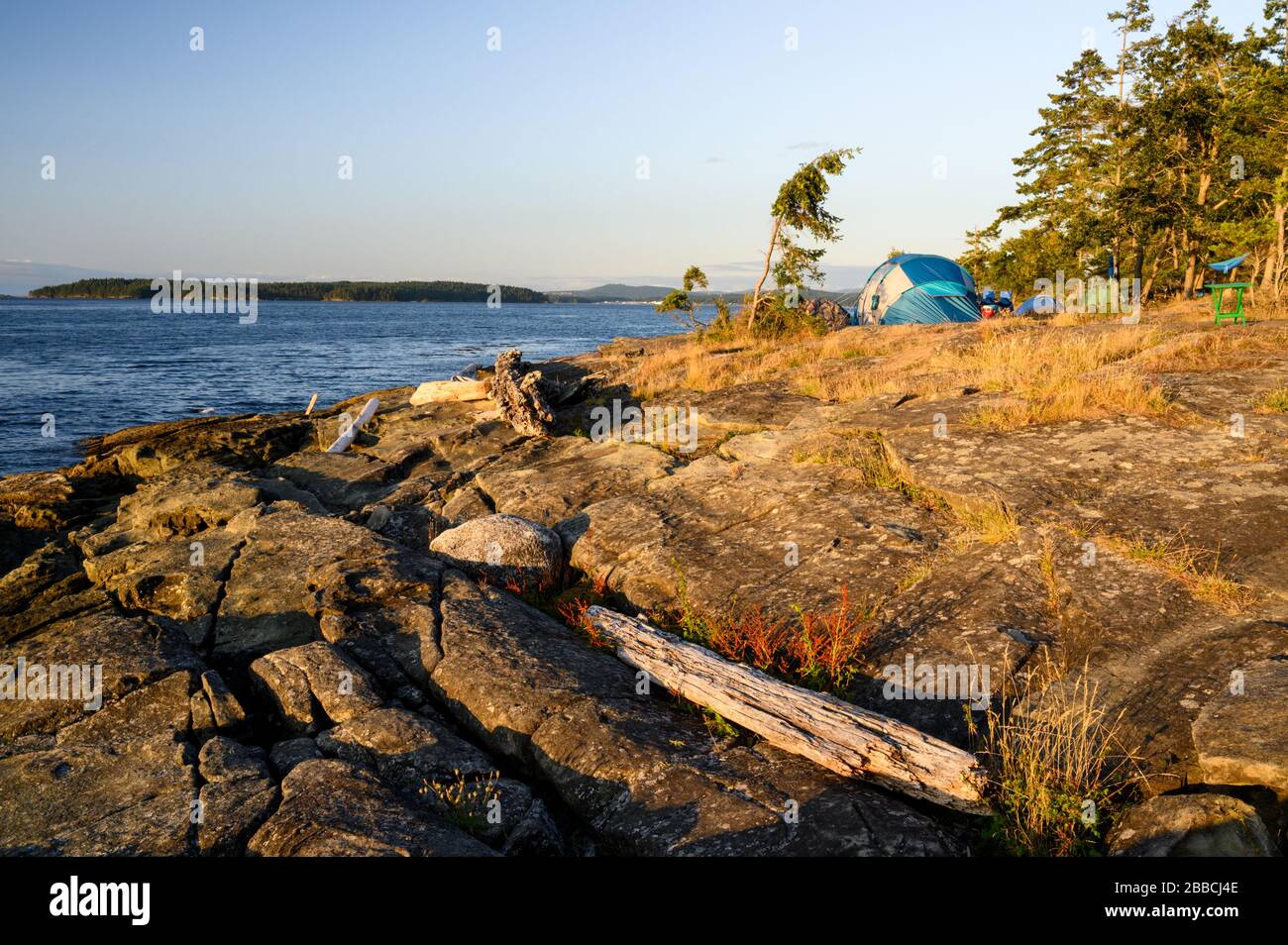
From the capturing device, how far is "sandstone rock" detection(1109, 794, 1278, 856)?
452 centimetres

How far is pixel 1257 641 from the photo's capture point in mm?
6215

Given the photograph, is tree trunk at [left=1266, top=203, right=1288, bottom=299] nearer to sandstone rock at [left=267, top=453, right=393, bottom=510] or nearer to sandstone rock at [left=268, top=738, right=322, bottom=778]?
sandstone rock at [left=267, top=453, right=393, bottom=510]

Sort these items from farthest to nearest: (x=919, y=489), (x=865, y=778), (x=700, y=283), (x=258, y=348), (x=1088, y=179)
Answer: (x=258, y=348) < (x=1088, y=179) < (x=700, y=283) < (x=919, y=489) < (x=865, y=778)

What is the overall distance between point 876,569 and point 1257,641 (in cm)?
348

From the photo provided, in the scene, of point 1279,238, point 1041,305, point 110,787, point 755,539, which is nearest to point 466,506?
point 755,539

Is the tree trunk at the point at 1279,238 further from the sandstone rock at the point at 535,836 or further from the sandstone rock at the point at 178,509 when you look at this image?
the sandstone rock at the point at 178,509

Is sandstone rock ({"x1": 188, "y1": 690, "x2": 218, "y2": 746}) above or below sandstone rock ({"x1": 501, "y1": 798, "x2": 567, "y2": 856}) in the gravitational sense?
above

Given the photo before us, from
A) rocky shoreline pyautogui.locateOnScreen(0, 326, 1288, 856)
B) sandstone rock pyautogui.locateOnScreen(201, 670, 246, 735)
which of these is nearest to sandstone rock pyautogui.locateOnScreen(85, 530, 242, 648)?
rocky shoreline pyautogui.locateOnScreen(0, 326, 1288, 856)

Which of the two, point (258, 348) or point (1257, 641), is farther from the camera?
point (258, 348)

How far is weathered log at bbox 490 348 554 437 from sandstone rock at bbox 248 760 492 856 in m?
12.9
